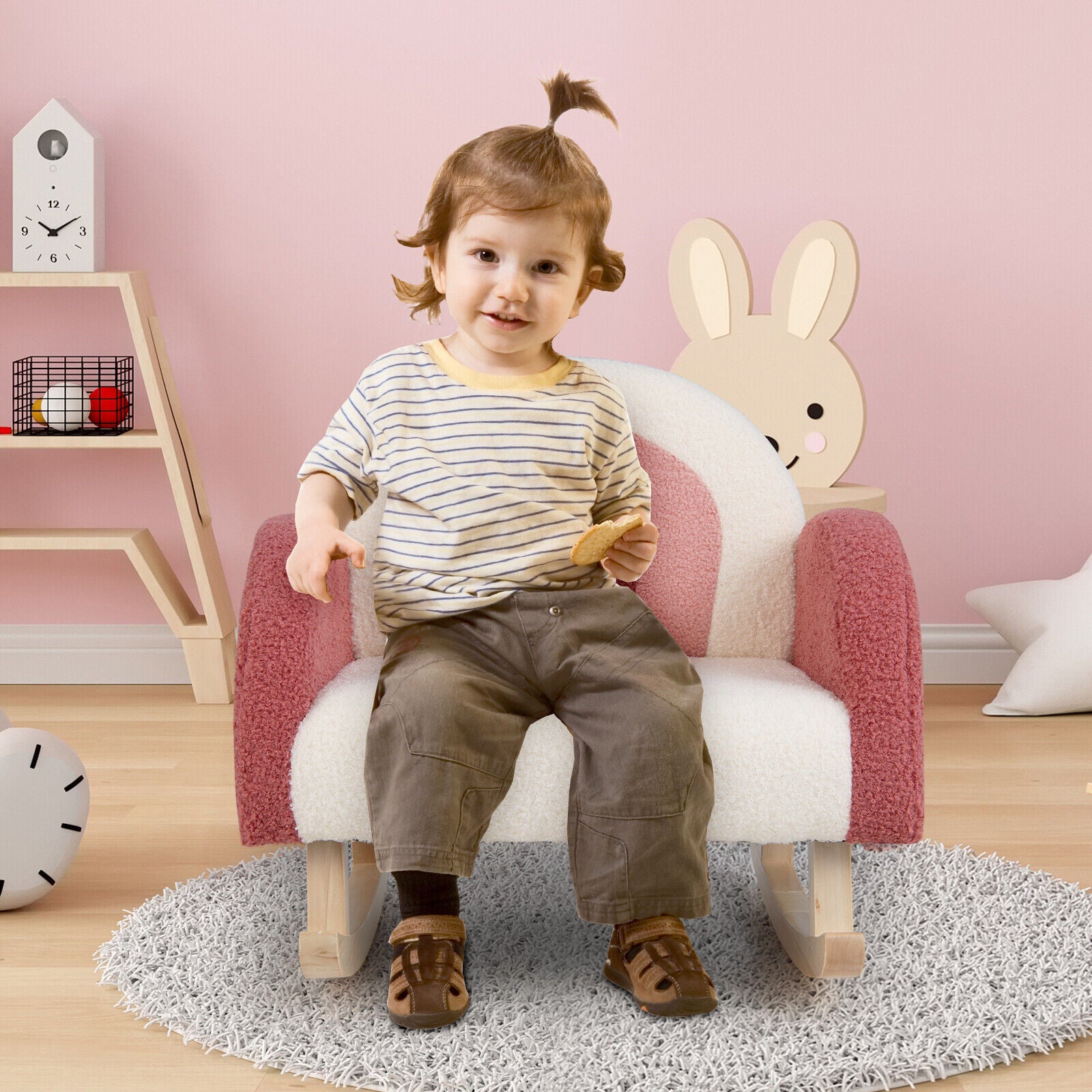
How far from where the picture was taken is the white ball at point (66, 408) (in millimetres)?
1959

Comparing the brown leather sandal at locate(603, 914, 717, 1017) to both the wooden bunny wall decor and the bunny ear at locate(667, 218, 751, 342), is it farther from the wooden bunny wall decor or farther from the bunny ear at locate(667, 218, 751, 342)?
the bunny ear at locate(667, 218, 751, 342)

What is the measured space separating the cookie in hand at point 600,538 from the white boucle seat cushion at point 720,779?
153 mm

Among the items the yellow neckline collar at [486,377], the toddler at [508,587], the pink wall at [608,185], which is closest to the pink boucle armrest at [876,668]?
the toddler at [508,587]

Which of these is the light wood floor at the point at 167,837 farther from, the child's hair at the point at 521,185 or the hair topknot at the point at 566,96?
the hair topknot at the point at 566,96

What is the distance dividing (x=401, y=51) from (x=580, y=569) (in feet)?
4.14

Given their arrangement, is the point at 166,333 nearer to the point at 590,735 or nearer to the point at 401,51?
the point at 401,51

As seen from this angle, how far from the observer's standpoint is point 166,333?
6.93 feet

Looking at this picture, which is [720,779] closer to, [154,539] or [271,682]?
[271,682]

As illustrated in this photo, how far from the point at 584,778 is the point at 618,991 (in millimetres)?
190

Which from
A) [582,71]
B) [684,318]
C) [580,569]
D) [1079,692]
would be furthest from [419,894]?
[582,71]

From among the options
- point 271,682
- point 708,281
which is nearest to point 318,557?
point 271,682

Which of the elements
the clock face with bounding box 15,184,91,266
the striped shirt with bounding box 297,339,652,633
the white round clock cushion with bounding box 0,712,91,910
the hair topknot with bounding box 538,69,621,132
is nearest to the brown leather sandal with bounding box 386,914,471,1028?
the striped shirt with bounding box 297,339,652,633

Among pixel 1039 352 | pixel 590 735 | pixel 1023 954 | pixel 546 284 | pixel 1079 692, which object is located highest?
pixel 546 284

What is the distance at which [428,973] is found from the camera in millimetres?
978
